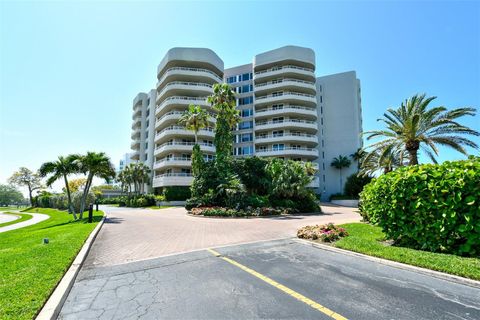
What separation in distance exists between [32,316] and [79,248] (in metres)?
5.53

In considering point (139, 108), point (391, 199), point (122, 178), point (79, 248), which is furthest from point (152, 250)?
point (139, 108)

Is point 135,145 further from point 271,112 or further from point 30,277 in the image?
point 30,277

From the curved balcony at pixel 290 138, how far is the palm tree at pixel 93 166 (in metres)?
30.4

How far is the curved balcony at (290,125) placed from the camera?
47750mm

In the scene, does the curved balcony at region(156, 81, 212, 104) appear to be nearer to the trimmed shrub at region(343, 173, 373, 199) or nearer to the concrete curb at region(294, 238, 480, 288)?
the trimmed shrub at region(343, 173, 373, 199)

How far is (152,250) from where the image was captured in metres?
8.90

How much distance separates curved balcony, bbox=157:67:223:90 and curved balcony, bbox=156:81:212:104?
4.01ft

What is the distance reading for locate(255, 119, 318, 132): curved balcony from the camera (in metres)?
47.8

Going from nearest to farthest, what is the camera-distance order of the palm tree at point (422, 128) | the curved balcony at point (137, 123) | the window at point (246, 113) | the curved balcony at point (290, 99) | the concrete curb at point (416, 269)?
the concrete curb at point (416, 269) < the palm tree at point (422, 128) < the curved balcony at point (290, 99) < the window at point (246, 113) < the curved balcony at point (137, 123)

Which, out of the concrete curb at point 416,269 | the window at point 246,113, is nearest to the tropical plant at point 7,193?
the window at point 246,113

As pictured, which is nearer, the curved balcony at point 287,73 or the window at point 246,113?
the curved balcony at point 287,73

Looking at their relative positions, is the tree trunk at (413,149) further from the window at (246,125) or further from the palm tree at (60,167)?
the window at (246,125)

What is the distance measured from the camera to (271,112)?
49.7m

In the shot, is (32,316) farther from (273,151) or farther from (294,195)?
(273,151)
